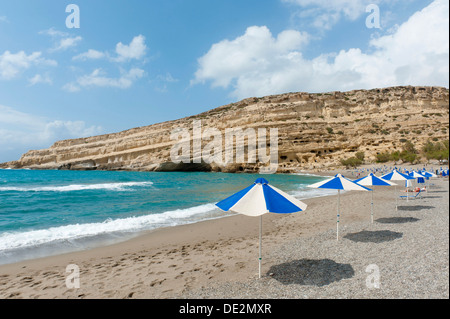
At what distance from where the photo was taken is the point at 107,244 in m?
8.41

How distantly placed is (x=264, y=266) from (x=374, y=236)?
3958 mm

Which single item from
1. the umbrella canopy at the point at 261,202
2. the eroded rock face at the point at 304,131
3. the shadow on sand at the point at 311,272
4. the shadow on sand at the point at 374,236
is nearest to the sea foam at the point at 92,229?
the umbrella canopy at the point at 261,202

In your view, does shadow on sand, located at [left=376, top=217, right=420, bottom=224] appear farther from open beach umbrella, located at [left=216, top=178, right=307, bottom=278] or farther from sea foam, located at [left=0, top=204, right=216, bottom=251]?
sea foam, located at [left=0, top=204, right=216, bottom=251]

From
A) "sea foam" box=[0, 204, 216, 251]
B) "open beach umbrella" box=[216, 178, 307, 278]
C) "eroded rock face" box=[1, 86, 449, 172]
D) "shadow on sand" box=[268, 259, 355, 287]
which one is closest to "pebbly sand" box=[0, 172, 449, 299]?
"shadow on sand" box=[268, 259, 355, 287]

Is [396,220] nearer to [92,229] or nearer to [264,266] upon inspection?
[264,266]

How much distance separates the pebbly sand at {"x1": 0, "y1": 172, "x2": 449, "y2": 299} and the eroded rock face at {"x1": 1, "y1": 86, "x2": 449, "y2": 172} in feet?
153

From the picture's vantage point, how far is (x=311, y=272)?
5031mm

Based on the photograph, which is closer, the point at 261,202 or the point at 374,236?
the point at 261,202

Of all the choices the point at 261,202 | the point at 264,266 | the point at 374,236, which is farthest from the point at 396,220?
the point at 261,202

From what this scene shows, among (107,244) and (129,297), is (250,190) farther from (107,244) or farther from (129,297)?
(107,244)

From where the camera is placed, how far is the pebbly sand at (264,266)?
4.19m

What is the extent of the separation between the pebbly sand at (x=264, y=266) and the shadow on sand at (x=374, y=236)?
2 centimetres

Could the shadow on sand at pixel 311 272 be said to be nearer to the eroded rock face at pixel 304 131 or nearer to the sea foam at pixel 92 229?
the sea foam at pixel 92 229

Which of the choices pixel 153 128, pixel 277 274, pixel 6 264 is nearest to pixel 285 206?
pixel 277 274
